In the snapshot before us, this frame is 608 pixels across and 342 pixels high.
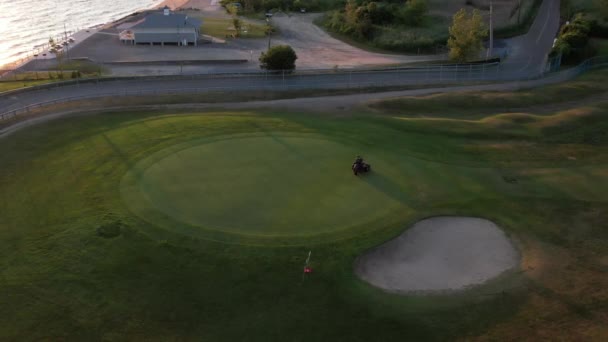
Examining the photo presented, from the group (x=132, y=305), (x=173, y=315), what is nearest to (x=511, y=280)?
(x=173, y=315)

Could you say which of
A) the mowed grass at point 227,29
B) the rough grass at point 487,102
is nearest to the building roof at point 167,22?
the mowed grass at point 227,29

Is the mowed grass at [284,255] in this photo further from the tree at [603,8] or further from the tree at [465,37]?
the tree at [603,8]

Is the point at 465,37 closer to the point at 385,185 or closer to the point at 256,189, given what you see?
the point at 385,185

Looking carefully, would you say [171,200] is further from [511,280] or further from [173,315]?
[511,280]

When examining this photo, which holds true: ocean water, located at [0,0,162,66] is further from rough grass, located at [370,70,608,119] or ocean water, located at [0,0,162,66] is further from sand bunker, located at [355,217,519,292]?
sand bunker, located at [355,217,519,292]

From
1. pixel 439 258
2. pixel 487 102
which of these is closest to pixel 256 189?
pixel 439 258
